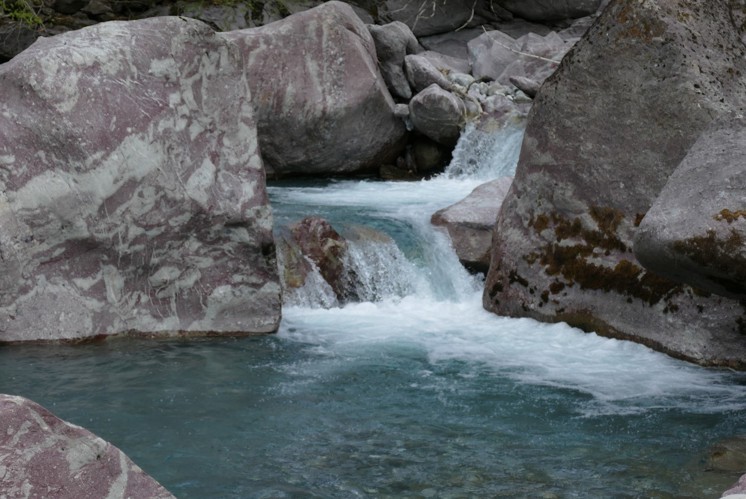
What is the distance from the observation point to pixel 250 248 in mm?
7824

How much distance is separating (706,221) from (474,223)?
3754mm

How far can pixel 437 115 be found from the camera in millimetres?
13578

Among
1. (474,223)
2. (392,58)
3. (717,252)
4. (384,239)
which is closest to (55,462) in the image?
(717,252)

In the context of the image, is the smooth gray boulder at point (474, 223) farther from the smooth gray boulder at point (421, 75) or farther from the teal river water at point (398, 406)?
the smooth gray boulder at point (421, 75)

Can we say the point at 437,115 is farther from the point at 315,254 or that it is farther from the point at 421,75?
the point at 315,254

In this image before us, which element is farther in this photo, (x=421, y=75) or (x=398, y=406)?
(x=421, y=75)

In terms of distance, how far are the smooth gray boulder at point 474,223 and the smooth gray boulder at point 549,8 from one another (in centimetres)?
1131

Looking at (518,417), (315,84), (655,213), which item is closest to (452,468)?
(518,417)

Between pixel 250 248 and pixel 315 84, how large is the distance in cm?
549

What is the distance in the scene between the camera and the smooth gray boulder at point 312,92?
12898 millimetres

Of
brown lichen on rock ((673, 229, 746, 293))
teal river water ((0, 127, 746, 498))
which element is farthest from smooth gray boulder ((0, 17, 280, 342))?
brown lichen on rock ((673, 229, 746, 293))

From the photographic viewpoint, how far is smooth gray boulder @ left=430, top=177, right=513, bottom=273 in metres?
9.24

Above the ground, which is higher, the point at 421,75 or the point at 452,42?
the point at 452,42

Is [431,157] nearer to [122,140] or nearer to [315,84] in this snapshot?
[315,84]
